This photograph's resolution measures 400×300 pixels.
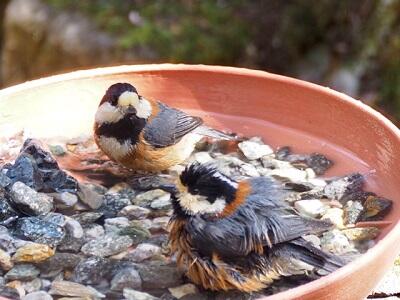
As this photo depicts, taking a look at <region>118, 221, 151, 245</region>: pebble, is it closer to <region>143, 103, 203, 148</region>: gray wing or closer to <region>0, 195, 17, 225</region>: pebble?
<region>0, 195, 17, 225</region>: pebble

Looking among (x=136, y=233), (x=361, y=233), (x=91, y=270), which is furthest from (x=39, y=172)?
(x=361, y=233)

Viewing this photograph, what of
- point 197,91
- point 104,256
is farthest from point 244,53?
point 104,256

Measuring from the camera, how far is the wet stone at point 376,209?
221cm

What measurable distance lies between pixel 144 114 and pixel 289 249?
1015 mm

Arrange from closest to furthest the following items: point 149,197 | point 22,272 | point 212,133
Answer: point 22,272, point 149,197, point 212,133

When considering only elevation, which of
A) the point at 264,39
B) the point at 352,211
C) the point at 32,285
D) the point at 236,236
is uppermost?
the point at 264,39

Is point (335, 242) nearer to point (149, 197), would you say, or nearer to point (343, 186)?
point (343, 186)

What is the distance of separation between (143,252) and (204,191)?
0.25m

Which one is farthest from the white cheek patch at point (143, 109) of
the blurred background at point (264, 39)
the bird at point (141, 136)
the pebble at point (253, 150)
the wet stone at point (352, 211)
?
the blurred background at point (264, 39)

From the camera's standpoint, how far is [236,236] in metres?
1.99

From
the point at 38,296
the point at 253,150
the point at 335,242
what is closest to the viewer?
the point at 38,296

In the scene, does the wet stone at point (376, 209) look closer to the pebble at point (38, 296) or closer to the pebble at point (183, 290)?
the pebble at point (183, 290)

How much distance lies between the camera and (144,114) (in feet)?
9.44

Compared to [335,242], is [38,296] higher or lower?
lower
